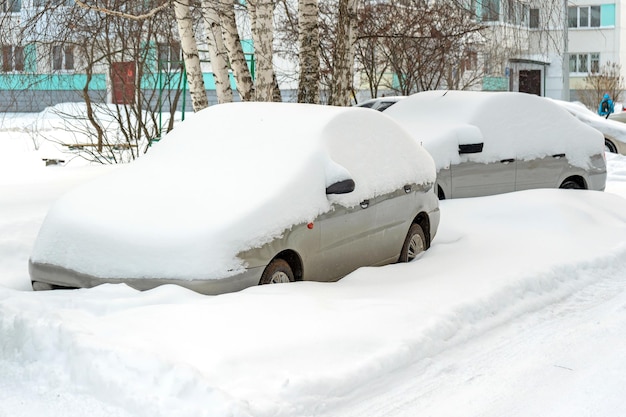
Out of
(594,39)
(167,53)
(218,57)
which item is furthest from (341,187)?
(594,39)

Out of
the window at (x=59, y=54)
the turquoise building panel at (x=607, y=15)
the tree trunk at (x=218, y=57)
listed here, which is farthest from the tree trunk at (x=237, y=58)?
the turquoise building panel at (x=607, y=15)

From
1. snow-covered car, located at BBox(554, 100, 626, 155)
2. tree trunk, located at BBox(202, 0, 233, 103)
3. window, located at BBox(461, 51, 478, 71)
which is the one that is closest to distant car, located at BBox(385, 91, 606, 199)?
tree trunk, located at BBox(202, 0, 233, 103)

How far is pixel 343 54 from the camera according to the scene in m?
14.1

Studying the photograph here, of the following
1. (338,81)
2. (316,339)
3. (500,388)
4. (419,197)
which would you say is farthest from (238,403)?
(338,81)

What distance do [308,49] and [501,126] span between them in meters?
2.73

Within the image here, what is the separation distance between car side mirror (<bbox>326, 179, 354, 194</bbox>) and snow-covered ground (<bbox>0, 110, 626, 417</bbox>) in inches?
28.9

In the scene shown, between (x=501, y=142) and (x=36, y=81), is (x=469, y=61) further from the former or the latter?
(x=36, y=81)

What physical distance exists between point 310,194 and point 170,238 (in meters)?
1.25

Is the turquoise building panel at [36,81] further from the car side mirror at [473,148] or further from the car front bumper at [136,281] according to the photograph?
the car front bumper at [136,281]

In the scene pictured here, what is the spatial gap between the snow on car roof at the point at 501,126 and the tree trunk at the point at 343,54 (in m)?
1.14

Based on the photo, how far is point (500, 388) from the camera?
18.5 feet

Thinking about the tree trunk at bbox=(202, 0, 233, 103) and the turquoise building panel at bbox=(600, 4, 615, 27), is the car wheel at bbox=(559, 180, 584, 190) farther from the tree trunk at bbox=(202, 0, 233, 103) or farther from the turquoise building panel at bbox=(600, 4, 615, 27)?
the turquoise building panel at bbox=(600, 4, 615, 27)

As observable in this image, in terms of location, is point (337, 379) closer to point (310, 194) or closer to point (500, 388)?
point (500, 388)

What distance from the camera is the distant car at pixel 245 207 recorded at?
683 centimetres
